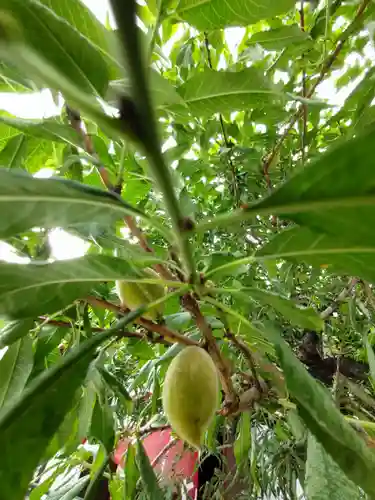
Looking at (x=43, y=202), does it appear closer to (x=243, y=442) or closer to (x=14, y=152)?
(x=14, y=152)

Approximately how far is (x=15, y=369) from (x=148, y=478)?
0.22 m

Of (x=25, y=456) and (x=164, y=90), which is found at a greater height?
(x=164, y=90)

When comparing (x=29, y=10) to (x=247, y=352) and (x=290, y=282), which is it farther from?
(x=290, y=282)

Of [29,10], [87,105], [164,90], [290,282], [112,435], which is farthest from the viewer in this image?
[290,282]

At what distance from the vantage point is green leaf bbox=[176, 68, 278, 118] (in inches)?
17.9

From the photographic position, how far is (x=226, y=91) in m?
0.47

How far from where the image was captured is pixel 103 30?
1.27 ft

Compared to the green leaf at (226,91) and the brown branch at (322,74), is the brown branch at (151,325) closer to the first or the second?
the green leaf at (226,91)

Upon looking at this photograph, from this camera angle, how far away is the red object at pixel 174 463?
896 millimetres

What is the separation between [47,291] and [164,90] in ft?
0.64

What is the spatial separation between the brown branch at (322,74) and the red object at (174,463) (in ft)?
1.80

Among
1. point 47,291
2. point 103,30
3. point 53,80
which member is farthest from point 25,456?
point 103,30

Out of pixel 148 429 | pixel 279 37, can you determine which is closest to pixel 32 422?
pixel 148 429

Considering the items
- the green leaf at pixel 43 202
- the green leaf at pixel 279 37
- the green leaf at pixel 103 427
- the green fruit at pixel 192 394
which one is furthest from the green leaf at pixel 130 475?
the green leaf at pixel 279 37
